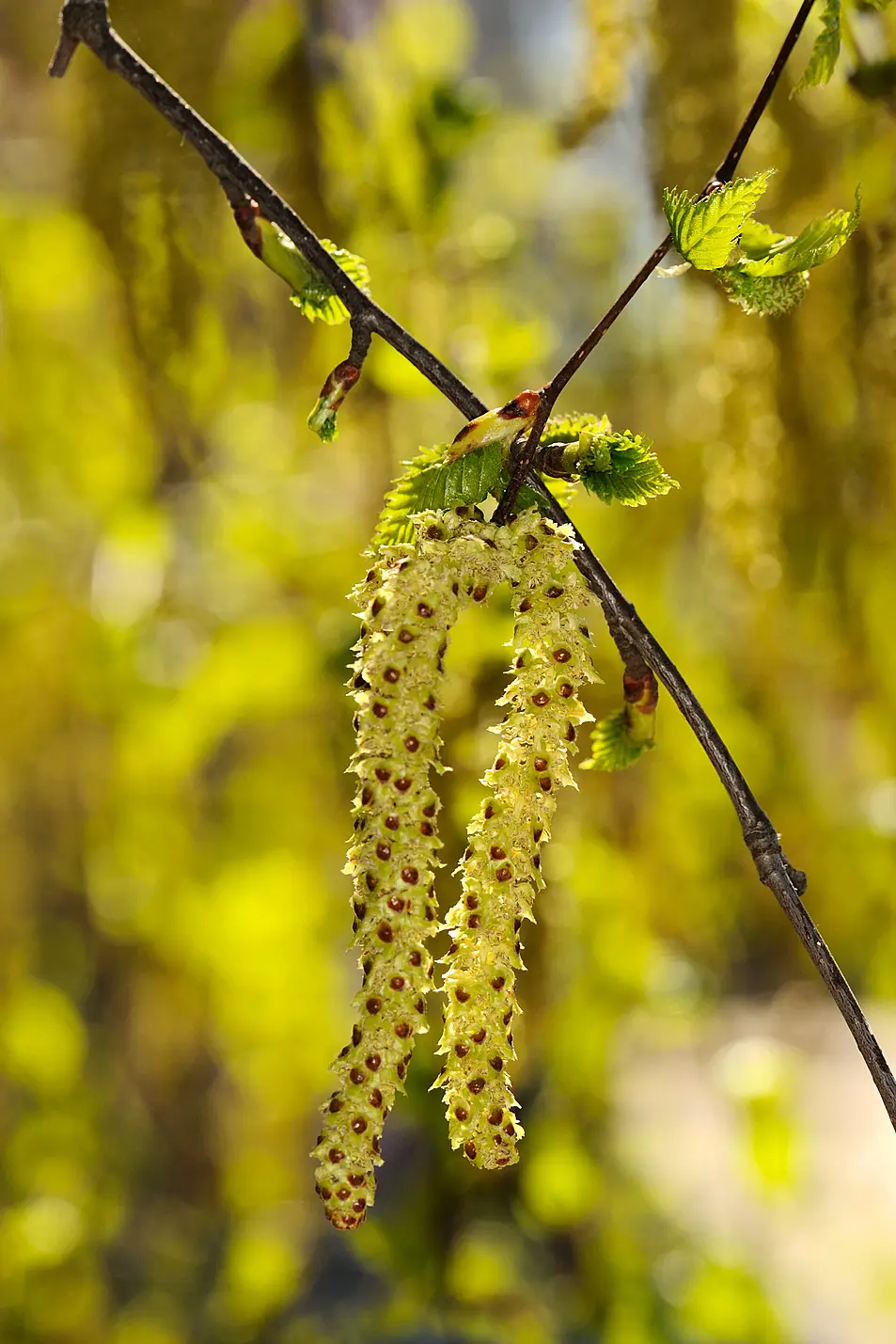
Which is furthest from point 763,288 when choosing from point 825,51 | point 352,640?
point 352,640

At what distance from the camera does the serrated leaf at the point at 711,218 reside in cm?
32

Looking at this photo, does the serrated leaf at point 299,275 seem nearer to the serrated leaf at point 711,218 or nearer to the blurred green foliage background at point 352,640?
the serrated leaf at point 711,218

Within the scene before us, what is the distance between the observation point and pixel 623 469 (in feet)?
1.15

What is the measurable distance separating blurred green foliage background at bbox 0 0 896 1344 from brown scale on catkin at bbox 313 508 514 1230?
0.48 m

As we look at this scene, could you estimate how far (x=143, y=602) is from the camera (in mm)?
1186

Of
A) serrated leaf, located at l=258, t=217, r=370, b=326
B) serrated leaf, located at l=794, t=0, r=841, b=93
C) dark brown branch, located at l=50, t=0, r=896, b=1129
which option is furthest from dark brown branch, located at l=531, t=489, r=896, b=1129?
serrated leaf, located at l=794, t=0, r=841, b=93

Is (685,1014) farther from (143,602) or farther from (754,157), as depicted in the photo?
(754,157)

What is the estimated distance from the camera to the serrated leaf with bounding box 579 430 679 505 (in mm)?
Result: 348

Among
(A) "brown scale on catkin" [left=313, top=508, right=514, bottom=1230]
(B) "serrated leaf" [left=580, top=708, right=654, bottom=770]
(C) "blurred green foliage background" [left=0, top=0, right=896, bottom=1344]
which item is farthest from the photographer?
(C) "blurred green foliage background" [left=0, top=0, right=896, bottom=1344]

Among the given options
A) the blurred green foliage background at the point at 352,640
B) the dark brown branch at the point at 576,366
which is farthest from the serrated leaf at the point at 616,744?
the blurred green foliage background at the point at 352,640

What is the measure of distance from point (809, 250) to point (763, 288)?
0.02m

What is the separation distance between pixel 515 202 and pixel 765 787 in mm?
782

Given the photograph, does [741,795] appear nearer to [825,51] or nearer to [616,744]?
[616,744]

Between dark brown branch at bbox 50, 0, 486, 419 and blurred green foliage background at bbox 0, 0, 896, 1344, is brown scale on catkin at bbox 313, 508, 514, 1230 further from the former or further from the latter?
blurred green foliage background at bbox 0, 0, 896, 1344
